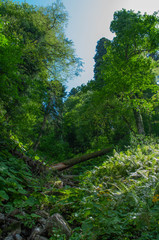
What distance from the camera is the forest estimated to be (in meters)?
2.10

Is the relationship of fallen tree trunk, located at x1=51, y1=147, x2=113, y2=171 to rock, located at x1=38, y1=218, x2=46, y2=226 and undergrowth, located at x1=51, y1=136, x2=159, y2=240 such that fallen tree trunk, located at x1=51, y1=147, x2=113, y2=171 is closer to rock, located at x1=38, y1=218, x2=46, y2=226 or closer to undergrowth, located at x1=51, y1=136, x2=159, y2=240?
undergrowth, located at x1=51, y1=136, x2=159, y2=240

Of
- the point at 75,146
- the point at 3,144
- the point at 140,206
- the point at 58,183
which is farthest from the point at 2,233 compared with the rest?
the point at 75,146

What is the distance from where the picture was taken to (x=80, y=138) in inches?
806

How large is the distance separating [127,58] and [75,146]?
15.8 m

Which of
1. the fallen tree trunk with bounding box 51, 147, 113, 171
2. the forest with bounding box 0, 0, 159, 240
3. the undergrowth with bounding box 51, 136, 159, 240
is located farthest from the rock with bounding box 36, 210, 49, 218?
the fallen tree trunk with bounding box 51, 147, 113, 171

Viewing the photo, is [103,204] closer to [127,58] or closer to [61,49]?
[127,58]

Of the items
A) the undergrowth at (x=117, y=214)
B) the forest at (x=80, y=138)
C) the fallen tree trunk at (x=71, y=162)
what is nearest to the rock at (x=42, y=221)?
the forest at (x=80, y=138)

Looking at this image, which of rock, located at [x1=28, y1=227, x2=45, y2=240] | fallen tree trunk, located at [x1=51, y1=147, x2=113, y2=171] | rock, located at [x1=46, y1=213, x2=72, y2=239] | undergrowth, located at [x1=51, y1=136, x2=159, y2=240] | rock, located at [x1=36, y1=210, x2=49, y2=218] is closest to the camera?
undergrowth, located at [x1=51, y1=136, x2=159, y2=240]

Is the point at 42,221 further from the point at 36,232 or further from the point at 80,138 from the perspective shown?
the point at 80,138

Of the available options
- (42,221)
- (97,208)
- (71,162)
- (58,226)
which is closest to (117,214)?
(97,208)

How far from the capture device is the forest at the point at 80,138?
2104 millimetres

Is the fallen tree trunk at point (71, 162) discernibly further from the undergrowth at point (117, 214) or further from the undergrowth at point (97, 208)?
the undergrowth at point (117, 214)

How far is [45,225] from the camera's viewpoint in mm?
2145

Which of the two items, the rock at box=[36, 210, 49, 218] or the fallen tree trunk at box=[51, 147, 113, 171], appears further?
the fallen tree trunk at box=[51, 147, 113, 171]
